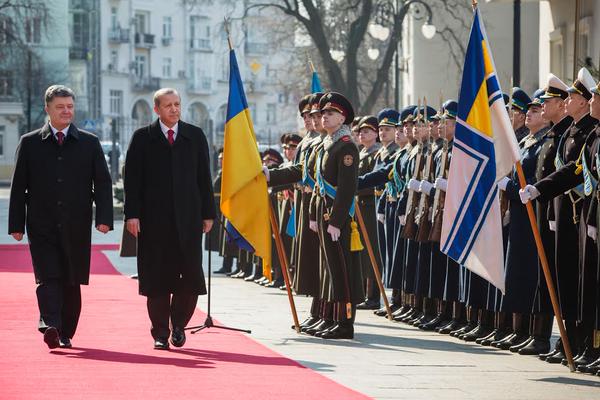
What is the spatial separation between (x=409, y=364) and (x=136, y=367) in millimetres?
2021

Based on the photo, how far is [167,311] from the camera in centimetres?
1148

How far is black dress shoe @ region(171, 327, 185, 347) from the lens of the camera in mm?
11430

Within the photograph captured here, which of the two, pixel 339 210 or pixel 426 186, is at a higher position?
pixel 426 186

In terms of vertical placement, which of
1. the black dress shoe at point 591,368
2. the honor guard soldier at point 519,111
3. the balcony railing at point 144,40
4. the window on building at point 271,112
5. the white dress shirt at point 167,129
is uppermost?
the balcony railing at point 144,40

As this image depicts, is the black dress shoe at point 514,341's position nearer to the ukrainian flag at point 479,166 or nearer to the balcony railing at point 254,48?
the ukrainian flag at point 479,166

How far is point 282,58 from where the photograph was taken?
11162cm

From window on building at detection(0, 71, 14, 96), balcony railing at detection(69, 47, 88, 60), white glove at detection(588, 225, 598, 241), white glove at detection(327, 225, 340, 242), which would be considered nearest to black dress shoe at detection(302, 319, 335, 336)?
white glove at detection(327, 225, 340, 242)

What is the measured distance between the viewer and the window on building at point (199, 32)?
104500mm

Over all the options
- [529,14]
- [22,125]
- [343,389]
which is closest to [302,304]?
[343,389]

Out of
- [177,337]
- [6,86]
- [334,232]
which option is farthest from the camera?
[6,86]

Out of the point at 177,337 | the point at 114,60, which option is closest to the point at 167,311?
the point at 177,337

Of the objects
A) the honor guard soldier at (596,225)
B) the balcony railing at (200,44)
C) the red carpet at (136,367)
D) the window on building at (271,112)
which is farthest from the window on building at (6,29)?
the window on building at (271,112)

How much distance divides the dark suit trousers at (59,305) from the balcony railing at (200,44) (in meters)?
93.9

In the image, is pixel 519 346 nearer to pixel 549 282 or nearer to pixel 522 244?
pixel 522 244
